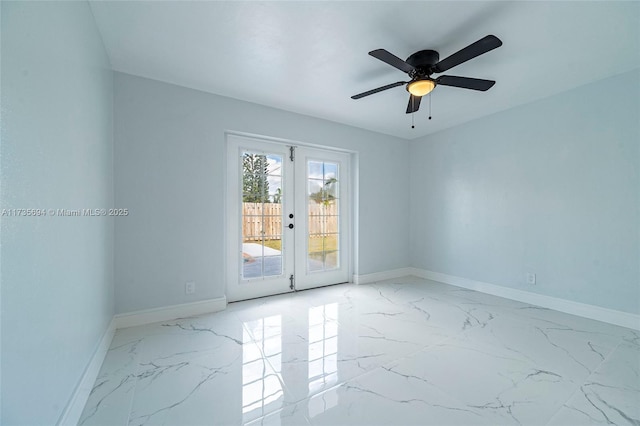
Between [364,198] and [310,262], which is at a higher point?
[364,198]

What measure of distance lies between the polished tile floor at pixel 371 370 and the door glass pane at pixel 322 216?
110 cm

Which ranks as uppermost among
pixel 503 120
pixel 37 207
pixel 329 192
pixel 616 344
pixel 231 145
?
pixel 503 120

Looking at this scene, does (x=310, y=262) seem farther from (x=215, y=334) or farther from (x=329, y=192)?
(x=215, y=334)

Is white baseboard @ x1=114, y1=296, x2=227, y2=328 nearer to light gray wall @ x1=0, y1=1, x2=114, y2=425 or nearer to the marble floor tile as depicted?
light gray wall @ x1=0, y1=1, x2=114, y2=425

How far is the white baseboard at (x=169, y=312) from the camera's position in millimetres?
2455

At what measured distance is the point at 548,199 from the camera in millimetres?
3027

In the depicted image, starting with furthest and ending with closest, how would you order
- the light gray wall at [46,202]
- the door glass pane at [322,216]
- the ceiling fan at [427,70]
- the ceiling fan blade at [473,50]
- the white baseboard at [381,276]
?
the white baseboard at [381,276] < the door glass pane at [322,216] < the ceiling fan at [427,70] < the ceiling fan blade at [473,50] < the light gray wall at [46,202]

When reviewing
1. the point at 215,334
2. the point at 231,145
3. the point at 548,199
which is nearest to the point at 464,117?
the point at 548,199

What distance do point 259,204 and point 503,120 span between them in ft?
11.4

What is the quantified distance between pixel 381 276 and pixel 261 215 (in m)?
2.29

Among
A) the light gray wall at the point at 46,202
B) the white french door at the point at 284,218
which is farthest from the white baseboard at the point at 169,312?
the light gray wall at the point at 46,202

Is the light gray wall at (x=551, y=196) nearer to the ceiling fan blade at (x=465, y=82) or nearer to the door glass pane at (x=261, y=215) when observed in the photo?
the ceiling fan blade at (x=465, y=82)

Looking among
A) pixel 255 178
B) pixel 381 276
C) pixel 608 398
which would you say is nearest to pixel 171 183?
pixel 255 178

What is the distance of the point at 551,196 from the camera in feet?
9.86
